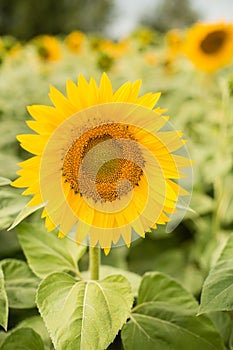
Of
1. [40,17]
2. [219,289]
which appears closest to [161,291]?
[219,289]

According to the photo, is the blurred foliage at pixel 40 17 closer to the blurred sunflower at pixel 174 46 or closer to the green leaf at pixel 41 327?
the blurred sunflower at pixel 174 46

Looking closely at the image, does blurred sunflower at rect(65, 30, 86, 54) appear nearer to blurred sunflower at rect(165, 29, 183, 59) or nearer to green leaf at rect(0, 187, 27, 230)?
blurred sunflower at rect(165, 29, 183, 59)

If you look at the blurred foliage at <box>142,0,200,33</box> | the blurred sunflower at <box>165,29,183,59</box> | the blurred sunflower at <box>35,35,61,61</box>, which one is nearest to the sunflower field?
the blurred sunflower at <box>35,35,61,61</box>

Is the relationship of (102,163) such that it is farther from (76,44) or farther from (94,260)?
(76,44)

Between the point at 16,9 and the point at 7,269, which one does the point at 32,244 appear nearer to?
the point at 7,269

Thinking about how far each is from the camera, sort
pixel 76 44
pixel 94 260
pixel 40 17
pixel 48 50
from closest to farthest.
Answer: pixel 94 260 < pixel 48 50 < pixel 76 44 < pixel 40 17

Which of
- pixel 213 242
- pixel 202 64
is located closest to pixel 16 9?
pixel 202 64

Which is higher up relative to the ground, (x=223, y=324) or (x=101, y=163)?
(x=101, y=163)
